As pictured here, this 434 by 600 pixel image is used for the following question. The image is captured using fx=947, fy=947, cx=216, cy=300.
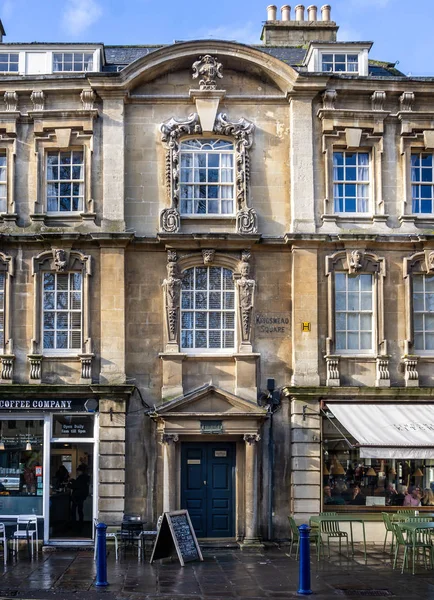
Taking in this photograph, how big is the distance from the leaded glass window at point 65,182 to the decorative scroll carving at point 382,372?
814cm

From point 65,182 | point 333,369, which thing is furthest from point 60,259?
point 333,369

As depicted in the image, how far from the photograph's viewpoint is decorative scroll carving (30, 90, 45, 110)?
75.6ft

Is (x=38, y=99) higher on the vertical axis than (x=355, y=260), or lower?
higher

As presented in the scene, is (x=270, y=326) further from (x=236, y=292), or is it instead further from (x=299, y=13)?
(x=299, y=13)

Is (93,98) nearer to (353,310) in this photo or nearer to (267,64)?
(267,64)

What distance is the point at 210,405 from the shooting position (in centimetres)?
2205

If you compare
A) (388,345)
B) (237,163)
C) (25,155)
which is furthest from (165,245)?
(388,345)

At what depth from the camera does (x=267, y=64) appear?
76.0 feet

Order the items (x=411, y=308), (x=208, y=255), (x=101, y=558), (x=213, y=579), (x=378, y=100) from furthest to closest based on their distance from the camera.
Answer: (x=378, y=100) < (x=411, y=308) < (x=208, y=255) < (x=213, y=579) < (x=101, y=558)

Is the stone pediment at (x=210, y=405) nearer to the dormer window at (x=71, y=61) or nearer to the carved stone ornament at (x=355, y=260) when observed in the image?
the carved stone ornament at (x=355, y=260)

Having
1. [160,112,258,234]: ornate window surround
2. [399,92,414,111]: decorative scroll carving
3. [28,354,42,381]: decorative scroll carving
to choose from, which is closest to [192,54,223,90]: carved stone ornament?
[160,112,258,234]: ornate window surround

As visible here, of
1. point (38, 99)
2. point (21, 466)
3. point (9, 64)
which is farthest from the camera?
point (9, 64)

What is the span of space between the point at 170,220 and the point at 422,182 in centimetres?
636

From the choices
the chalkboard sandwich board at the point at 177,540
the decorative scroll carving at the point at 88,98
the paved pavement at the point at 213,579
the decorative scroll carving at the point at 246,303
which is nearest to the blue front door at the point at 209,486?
the paved pavement at the point at 213,579
